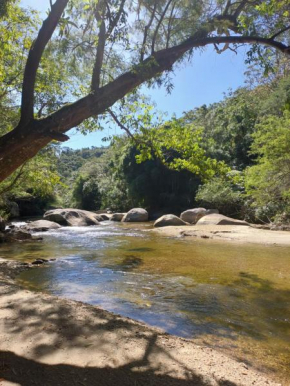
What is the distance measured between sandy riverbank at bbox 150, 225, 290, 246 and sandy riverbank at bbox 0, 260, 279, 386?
10.00m

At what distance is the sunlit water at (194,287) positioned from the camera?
15.5 ft

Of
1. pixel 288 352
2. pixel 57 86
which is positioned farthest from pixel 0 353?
pixel 57 86

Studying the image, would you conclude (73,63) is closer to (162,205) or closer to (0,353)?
(0,353)

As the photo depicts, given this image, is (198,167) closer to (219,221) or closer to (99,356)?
(99,356)

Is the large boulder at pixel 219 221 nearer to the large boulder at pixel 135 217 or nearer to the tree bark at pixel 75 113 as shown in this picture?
the large boulder at pixel 135 217

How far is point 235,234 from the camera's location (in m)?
15.1

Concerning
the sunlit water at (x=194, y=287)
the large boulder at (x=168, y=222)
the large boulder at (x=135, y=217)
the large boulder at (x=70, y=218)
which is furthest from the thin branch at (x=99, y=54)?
the large boulder at (x=135, y=217)

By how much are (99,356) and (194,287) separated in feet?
13.6

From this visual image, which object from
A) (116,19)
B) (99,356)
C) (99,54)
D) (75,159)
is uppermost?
(75,159)

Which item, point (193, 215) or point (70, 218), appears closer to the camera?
point (193, 215)

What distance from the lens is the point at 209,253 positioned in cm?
1122

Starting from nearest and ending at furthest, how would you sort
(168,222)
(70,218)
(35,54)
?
1. (35,54)
2. (168,222)
3. (70,218)

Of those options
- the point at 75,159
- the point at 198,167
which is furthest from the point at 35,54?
the point at 75,159

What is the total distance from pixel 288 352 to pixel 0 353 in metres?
3.50
